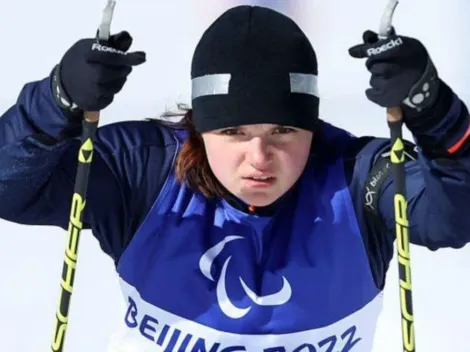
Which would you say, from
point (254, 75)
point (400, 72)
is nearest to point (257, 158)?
Answer: point (254, 75)

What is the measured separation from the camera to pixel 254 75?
1552 millimetres

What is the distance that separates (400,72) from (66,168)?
19.1 inches

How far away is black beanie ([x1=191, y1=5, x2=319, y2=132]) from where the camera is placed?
155cm

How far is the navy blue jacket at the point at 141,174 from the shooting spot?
1493mm

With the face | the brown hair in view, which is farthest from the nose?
the brown hair

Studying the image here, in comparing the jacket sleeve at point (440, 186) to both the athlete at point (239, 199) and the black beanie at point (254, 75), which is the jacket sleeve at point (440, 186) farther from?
the black beanie at point (254, 75)

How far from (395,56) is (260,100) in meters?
0.22

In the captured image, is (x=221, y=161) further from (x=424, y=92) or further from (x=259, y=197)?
(x=424, y=92)

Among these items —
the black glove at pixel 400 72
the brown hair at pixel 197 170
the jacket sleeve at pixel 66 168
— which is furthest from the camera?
the brown hair at pixel 197 170

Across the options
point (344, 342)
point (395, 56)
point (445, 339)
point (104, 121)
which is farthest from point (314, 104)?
point (104, 121)

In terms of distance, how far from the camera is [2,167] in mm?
1539

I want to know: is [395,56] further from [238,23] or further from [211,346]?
[211,346]

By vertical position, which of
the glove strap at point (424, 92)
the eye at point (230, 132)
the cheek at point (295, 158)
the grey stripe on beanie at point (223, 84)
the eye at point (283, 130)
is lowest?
the cheek at point (295, 158)

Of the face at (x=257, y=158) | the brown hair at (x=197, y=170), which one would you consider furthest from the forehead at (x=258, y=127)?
the brown hair at (x=197, y=170)
